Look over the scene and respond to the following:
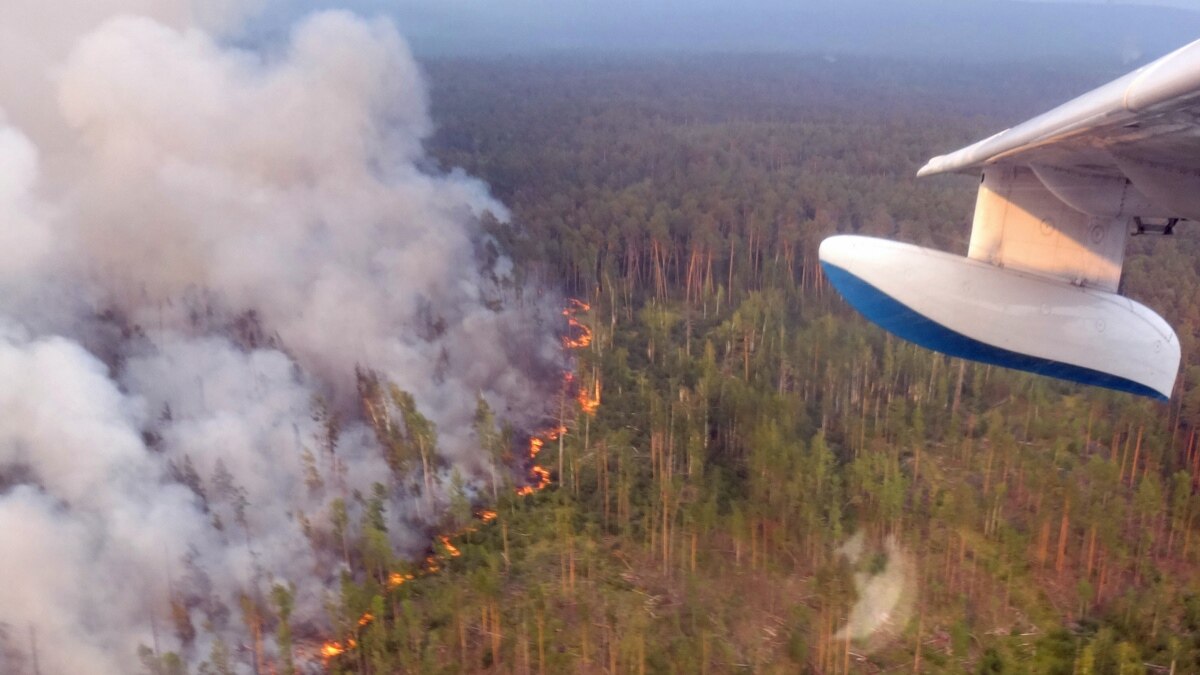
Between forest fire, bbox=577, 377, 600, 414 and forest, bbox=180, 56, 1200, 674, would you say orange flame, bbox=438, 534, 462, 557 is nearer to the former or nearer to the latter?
forest, bbox=180, 56, 1200, 674

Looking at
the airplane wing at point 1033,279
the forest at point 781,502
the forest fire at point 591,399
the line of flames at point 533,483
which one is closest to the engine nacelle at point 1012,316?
the airplane wing at point 1033,279

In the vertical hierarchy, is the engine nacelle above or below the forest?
above

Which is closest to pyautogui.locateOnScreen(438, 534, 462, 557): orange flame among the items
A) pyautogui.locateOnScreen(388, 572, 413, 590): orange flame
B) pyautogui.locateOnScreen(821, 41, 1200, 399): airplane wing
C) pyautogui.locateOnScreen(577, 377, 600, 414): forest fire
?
pyautogui.locateOnScreen(388, 572, 413, 590): orange flame

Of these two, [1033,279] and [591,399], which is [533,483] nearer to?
[591,399]

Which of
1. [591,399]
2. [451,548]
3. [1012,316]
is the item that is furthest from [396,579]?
[1012,316]

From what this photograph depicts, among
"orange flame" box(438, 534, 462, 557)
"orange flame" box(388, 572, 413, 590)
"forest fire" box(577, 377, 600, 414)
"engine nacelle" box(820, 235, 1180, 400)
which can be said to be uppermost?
"engine nacelle" box(820, 235, 1180, 400)

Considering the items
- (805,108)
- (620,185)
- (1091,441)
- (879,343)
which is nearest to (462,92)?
(805,108)

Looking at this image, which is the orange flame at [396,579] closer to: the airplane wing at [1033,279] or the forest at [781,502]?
the forest at [781,502]
